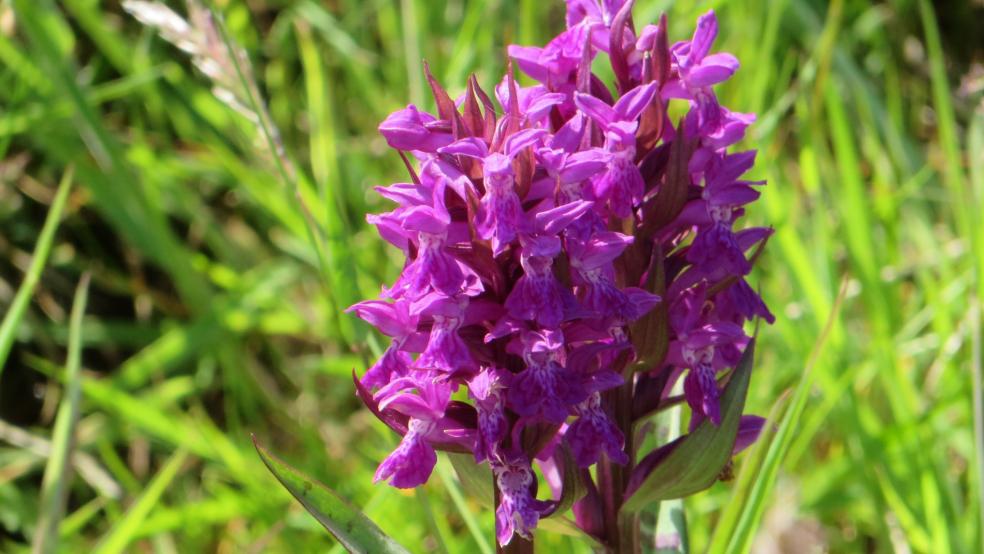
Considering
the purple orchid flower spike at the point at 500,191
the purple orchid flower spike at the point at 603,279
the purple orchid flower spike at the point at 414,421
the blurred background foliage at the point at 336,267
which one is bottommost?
the blurred background foliage at the point at 336,267

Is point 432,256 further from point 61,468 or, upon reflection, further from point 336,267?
point 61,468

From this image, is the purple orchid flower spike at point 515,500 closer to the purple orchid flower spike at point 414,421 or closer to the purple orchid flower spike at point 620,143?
the purple orchid flower spike at point 414,421

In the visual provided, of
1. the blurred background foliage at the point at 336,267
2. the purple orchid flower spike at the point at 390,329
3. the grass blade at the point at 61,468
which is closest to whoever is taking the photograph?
the purple orchid flower spike at the point at 390,329

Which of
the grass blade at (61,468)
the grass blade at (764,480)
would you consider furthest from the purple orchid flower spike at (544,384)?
the grass blade at (61,468)

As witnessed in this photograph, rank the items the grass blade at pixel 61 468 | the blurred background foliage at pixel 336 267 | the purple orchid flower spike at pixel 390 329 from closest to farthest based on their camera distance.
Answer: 1. the purple orchid flower spike at pixel 390 329
2. the grass blade at pixel 61 468
3. the blurred background foliage at pixel 336 267

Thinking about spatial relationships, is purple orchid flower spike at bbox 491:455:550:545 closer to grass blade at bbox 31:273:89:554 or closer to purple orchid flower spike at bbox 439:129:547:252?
purple orchid flower spike at bbox 439:129:547:252

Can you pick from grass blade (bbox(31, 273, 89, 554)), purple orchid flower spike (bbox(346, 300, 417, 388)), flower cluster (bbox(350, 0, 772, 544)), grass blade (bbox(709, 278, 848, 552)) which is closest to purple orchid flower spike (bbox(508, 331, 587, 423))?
flower cluster (bbox(350, 0, 772, 544))

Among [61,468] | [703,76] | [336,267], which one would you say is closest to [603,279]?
[703,76]

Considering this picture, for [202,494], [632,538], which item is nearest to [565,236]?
[632,538]
